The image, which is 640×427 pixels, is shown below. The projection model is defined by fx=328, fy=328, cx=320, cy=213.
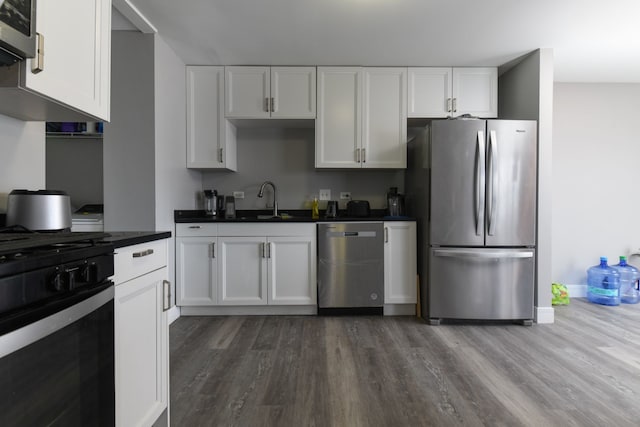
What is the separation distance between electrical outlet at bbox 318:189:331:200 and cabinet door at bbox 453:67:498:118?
144 centimetres

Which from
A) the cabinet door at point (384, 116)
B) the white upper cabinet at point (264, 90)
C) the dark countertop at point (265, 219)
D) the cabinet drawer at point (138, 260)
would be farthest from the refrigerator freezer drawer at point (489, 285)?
the cabinet drawer at point (138, 260)

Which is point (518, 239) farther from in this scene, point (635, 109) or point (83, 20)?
point (83, 20)

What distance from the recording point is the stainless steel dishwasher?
9.50 feet

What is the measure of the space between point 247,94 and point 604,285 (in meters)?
4.05

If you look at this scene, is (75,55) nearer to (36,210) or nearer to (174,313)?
(36,210)

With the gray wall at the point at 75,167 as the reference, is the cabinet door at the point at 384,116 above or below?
above

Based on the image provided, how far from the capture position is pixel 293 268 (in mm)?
2910

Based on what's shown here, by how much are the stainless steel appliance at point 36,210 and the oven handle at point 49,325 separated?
51 cm

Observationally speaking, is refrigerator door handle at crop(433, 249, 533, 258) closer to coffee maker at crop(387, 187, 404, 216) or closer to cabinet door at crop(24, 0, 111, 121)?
coffee maker at crop(387, 187, 404, 216)

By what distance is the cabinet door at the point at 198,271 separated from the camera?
2871 millimetres

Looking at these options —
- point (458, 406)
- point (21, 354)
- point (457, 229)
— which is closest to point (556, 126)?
point (457, 229)

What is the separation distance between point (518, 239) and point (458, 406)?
1.64m

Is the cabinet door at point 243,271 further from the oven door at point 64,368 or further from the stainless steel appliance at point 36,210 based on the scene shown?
the oven door at point 64,368

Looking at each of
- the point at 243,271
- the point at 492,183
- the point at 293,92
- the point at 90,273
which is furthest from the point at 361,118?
the point at 90,273
